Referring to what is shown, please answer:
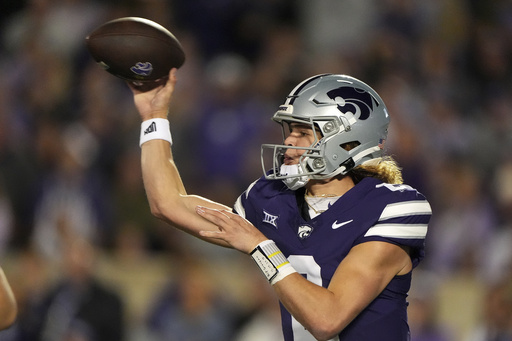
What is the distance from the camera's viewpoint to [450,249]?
684 cm

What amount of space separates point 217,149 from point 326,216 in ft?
14.3

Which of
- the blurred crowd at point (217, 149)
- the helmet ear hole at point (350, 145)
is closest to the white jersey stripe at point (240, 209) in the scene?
the helmet ear hole at point (350, 145)

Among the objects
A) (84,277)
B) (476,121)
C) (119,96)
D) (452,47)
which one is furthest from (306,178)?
(452,47)

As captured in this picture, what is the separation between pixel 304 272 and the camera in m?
3.05

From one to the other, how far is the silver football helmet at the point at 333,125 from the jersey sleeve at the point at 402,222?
263 millimetres

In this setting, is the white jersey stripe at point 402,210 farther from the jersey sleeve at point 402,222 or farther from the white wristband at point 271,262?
the white wristband at point 271,262

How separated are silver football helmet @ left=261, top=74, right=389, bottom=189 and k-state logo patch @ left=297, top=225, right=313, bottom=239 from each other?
0.16 m

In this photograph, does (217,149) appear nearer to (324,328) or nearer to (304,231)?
(304,231)

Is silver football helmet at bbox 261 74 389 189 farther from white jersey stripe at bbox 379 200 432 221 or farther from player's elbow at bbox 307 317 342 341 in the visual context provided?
player's elbow at bbox 307 317 342 341

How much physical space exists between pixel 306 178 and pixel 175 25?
5.42m

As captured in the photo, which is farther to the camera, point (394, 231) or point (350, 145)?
point (350, 145)

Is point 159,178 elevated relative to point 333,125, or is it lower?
lower

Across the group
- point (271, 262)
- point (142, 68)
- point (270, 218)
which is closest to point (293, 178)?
point (270, 218)

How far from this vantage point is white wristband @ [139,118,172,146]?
3471 millimetres
